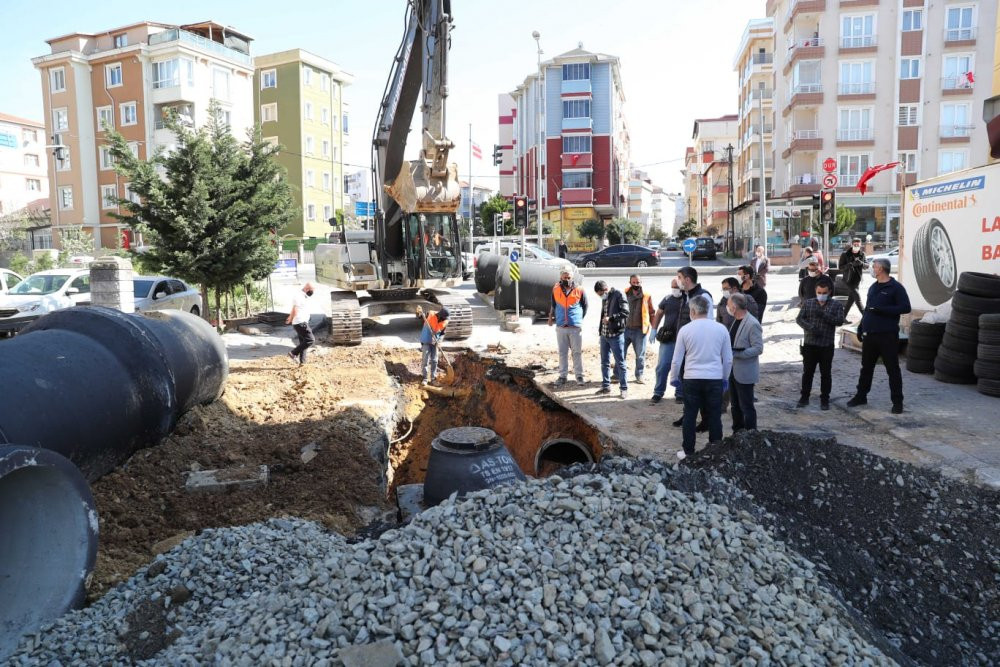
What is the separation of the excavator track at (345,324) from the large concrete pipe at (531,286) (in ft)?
14.0

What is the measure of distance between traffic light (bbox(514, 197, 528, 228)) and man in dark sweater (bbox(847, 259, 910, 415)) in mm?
17937

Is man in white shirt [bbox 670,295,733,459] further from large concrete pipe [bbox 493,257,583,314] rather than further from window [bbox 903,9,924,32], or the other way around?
window [bbox 903,9,924,32]

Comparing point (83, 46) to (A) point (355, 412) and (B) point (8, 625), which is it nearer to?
(A) point (355, 412)

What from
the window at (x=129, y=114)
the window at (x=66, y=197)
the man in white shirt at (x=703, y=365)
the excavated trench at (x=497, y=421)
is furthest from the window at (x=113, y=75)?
the man in white shirt at (x=703, y=365)

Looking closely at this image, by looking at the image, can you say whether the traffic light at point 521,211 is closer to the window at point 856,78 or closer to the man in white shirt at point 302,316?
the man in white shirt at point 302,316

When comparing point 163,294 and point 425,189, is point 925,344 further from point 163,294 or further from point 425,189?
point 163,294

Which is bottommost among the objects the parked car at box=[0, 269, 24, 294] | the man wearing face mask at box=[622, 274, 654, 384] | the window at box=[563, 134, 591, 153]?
the man wearing face mask at box=[622, 274, 654, 384]

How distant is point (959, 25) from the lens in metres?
42.5

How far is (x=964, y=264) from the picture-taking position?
11344 millimetres

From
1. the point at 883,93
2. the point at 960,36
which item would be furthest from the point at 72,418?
the point at 960,36

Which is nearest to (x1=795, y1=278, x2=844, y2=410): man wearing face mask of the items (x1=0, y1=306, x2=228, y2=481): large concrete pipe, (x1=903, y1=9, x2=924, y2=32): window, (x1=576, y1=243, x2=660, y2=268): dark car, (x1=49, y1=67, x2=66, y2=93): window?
(x1=0, y1=306, x2=228, y2=481): large concrete pipe

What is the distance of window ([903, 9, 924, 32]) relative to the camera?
42812mm

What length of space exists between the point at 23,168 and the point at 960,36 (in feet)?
223

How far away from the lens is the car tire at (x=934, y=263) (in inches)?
466
